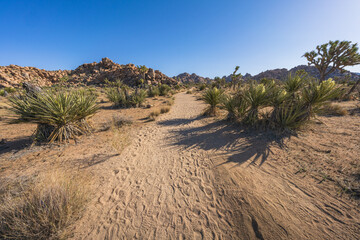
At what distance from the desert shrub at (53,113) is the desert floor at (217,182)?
20.8 inches

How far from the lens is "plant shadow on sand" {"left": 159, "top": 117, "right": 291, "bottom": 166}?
10.9 feet

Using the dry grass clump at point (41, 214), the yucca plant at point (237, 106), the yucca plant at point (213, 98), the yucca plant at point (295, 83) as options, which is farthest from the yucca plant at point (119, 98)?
the yucca plant at point (295, 83)

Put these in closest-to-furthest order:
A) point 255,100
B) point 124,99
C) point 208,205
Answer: point 208,205, point 255,100, point 124,99

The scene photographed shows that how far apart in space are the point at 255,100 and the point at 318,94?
5.58 feet

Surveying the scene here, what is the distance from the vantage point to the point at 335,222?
5.61 feet

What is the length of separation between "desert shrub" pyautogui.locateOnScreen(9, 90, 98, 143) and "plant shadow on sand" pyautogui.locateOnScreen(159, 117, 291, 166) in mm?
3734

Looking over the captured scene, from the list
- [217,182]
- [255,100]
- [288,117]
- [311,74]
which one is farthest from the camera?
[311,74]

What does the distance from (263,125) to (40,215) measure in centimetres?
594

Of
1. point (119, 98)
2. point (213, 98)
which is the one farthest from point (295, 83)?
point (119, 98)

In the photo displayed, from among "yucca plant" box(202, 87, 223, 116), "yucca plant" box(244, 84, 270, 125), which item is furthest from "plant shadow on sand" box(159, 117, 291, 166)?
"yucca plant" box(202, 87, 223, 116)

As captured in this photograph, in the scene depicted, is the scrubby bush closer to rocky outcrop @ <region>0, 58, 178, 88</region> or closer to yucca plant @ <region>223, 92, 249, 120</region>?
yucca plant @ <region>223, 92, 249, 120</region>

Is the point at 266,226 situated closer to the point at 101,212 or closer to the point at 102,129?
the point at 101,212

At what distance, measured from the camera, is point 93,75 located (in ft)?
160

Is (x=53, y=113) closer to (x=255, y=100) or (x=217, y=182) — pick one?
(x=217, y=182)
